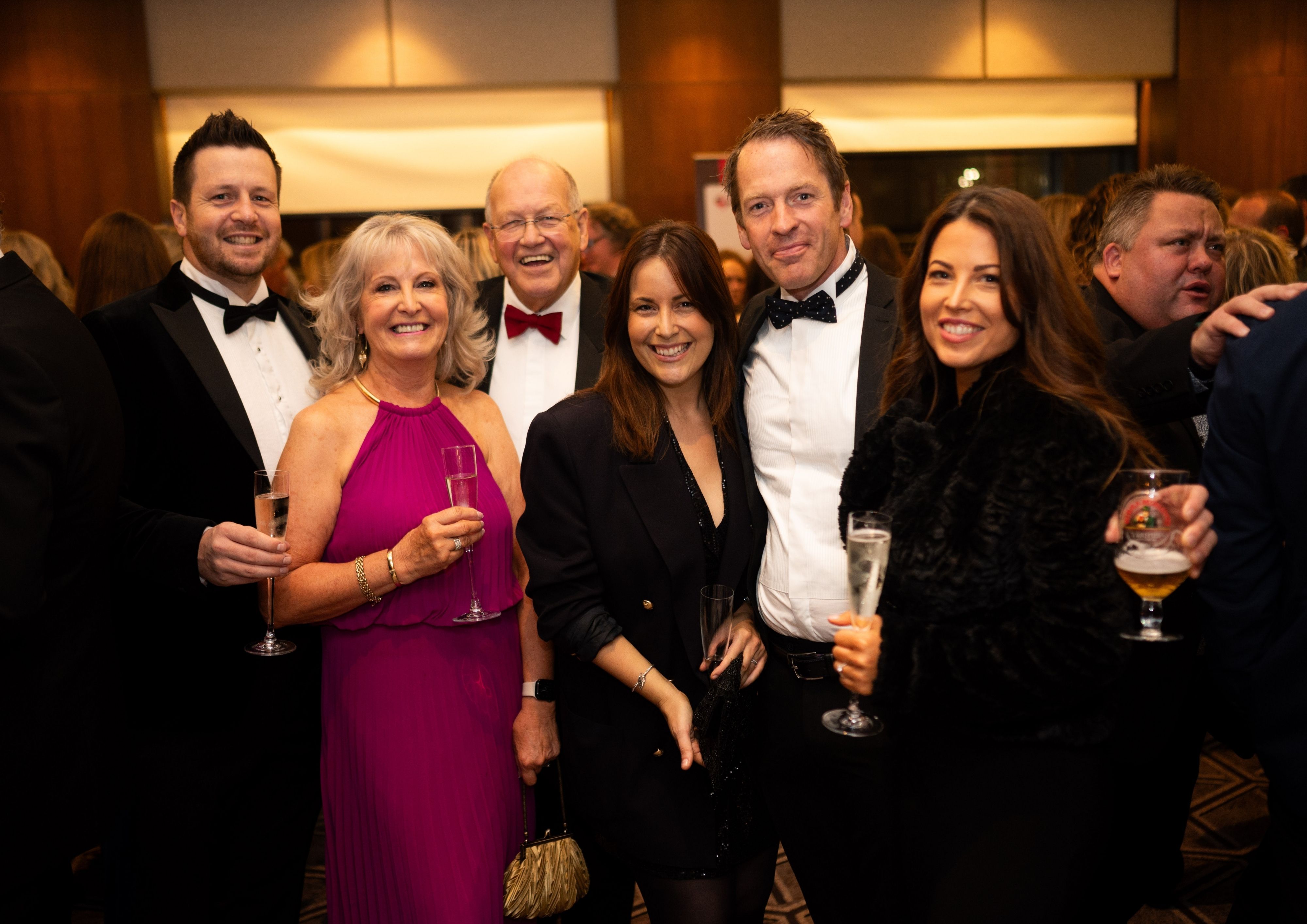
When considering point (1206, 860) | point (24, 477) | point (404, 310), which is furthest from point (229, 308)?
point (1206, 860)

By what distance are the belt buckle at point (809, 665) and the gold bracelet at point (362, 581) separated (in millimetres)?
930

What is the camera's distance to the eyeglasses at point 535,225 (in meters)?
2.98

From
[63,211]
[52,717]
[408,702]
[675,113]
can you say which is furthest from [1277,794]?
[63,211]

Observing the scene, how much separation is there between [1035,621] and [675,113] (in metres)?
6.61

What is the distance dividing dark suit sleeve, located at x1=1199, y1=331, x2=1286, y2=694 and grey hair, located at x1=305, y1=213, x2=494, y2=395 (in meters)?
1.65

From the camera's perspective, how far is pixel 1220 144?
26.7 feet

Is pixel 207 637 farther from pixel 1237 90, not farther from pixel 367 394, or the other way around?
pixel 1237 90

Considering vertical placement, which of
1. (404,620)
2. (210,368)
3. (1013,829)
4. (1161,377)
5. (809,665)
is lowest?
(1013,829)

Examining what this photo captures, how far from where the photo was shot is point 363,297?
7.91 feet

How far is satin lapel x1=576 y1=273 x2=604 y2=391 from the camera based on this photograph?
9.68 ft

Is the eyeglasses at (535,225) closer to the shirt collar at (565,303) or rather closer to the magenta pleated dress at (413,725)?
the shirt collar at (565,303)

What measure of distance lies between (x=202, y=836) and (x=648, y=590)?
136cm

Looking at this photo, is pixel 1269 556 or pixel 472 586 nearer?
pixel 1269 556

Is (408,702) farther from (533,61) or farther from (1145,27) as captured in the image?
(1145,27)
